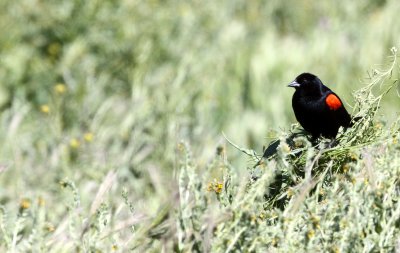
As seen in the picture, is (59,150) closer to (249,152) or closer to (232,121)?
(232,121)

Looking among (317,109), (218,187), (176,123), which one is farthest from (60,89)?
(218,187)

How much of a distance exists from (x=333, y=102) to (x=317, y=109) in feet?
0.22

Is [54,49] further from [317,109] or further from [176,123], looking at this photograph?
[176,123]

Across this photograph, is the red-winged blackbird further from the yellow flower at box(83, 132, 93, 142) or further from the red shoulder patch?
the yellow flower at box(83, 132, 93, 142)

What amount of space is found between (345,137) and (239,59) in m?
4.97

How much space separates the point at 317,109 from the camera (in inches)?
126

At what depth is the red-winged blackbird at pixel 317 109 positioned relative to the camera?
9.48 feet

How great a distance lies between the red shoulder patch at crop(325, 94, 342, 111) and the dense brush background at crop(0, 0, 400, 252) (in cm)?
32

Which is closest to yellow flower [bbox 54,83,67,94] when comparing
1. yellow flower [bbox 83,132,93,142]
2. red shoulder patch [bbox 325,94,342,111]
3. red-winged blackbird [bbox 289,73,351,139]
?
yellow flower [bbox 83,132,93,142]

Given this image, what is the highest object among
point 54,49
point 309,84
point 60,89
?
point 54,49

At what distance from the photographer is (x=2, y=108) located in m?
6.07

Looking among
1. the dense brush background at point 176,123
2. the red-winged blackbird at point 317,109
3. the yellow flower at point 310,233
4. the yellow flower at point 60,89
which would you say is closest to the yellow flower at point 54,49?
the dense brush background at point 176,123

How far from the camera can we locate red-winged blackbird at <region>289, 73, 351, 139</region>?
289 cm

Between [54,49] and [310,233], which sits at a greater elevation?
[54,49]
